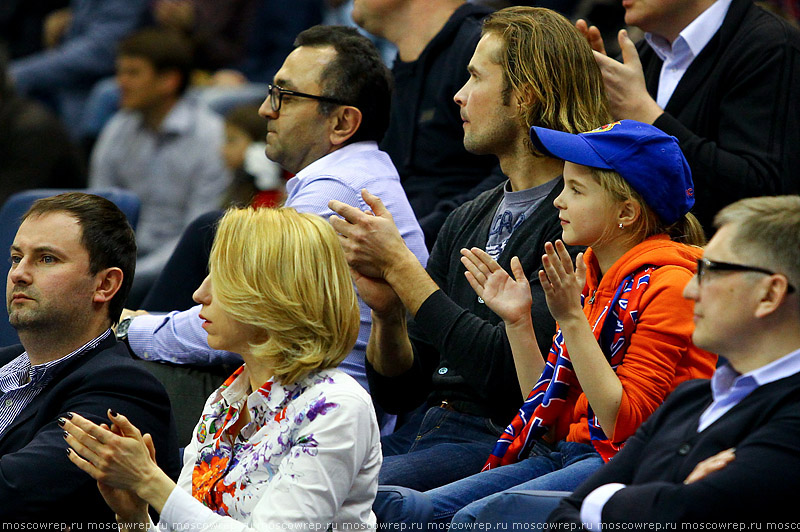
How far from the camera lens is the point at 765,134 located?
3223 millimetres

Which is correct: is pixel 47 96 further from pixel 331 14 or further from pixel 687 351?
pixel 687 351

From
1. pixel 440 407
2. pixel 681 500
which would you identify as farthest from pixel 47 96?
pixel 681 500

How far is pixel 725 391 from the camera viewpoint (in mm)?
1972

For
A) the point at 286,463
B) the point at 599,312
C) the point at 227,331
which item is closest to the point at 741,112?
the point at 599,312

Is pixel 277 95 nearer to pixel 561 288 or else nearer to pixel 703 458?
pixel 561 288

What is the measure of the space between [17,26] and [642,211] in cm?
698

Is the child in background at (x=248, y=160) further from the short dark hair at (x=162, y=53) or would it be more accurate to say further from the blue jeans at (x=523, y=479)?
the blue jeans at (x=523, y=479)

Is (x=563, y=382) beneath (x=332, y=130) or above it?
beneath

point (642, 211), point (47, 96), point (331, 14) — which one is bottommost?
point (47, 96)

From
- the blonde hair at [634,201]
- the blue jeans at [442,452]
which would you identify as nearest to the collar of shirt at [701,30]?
the blonde hair at [634,201]

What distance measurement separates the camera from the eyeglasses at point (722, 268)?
1.90 metres

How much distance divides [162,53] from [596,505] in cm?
466

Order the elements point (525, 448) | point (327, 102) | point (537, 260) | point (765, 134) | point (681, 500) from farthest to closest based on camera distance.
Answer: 1. point (327, 102)
2. point (765, 134)
3. point (537, 260)
4. point (525, 448)
5. point (681, 500)

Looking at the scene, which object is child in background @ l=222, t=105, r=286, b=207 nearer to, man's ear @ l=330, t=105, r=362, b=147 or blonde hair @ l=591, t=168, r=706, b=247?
man's ear @ l=330, t=105, r=362, b=147
